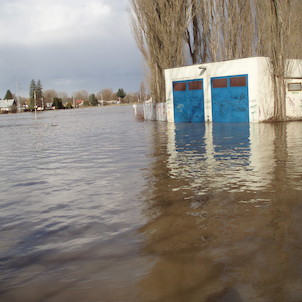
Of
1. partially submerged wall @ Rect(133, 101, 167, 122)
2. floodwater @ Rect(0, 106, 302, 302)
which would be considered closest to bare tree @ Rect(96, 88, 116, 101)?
partially submerged wall @ Rect(133, 101, 167, 122)

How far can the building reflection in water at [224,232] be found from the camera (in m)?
3.18

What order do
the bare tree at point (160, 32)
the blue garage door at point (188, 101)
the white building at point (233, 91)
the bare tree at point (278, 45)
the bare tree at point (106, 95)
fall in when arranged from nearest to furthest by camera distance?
the bare tree at point (278, 45) → the white building at point (233, 91) → the blue garage door at point (188, 101) → the bare tree at point (160, 32) → the bare tree at point (106, 95)

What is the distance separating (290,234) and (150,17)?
1035 inches

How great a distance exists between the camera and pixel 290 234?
4.25m

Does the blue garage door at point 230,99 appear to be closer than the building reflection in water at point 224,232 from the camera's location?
No

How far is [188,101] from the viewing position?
1027 inches

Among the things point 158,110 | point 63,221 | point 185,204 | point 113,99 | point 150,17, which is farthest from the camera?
point 113,99

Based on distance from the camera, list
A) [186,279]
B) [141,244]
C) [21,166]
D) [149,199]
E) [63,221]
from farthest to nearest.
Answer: [21,166], [149,199], [63,221], [141,244], [186,279]

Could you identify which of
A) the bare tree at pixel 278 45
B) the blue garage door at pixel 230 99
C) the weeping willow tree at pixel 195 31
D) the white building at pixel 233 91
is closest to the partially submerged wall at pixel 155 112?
the weeping willow tree at pixel 195 31

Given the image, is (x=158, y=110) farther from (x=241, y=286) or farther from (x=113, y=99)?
(x=113, y=99)

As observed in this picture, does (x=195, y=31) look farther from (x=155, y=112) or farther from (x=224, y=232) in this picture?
(x=224, y=232)

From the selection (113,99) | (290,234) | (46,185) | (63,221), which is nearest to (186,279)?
(290,234)

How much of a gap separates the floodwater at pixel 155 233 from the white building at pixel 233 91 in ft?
45.7

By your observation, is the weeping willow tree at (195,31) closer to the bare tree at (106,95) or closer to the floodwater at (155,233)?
the floodwater at (155,233)
